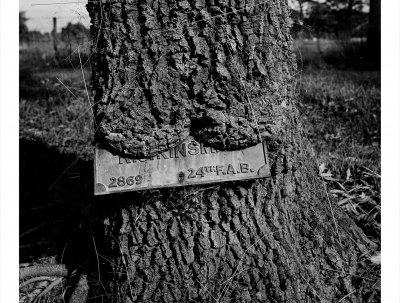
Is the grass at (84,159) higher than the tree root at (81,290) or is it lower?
higher

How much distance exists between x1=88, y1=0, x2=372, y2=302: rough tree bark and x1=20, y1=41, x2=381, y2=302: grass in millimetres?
240

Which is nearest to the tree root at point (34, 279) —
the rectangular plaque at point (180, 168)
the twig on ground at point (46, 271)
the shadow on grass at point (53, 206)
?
the twig on ground at point (46, 271)

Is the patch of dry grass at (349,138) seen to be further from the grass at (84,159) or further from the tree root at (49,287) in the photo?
the tree root at (49,287)

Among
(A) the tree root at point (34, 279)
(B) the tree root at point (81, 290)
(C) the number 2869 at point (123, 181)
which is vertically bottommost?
(A) the tree root at point (34, 279)

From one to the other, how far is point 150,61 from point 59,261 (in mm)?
1422

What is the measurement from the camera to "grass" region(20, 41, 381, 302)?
2.77 metres

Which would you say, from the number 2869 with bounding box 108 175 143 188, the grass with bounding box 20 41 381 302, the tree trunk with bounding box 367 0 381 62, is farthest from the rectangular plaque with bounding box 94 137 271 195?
the tree trunk with bounding box 367 0 381 62

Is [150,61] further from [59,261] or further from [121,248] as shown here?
[59,261]

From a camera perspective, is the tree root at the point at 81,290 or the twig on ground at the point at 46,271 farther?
the twig on ground at the point at 46,271

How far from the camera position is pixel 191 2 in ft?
6.01

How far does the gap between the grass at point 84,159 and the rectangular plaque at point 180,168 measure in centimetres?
37

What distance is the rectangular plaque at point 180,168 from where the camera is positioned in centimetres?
189

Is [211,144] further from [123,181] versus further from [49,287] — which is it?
[49,287]

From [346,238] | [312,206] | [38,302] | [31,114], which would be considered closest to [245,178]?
[312,206]
